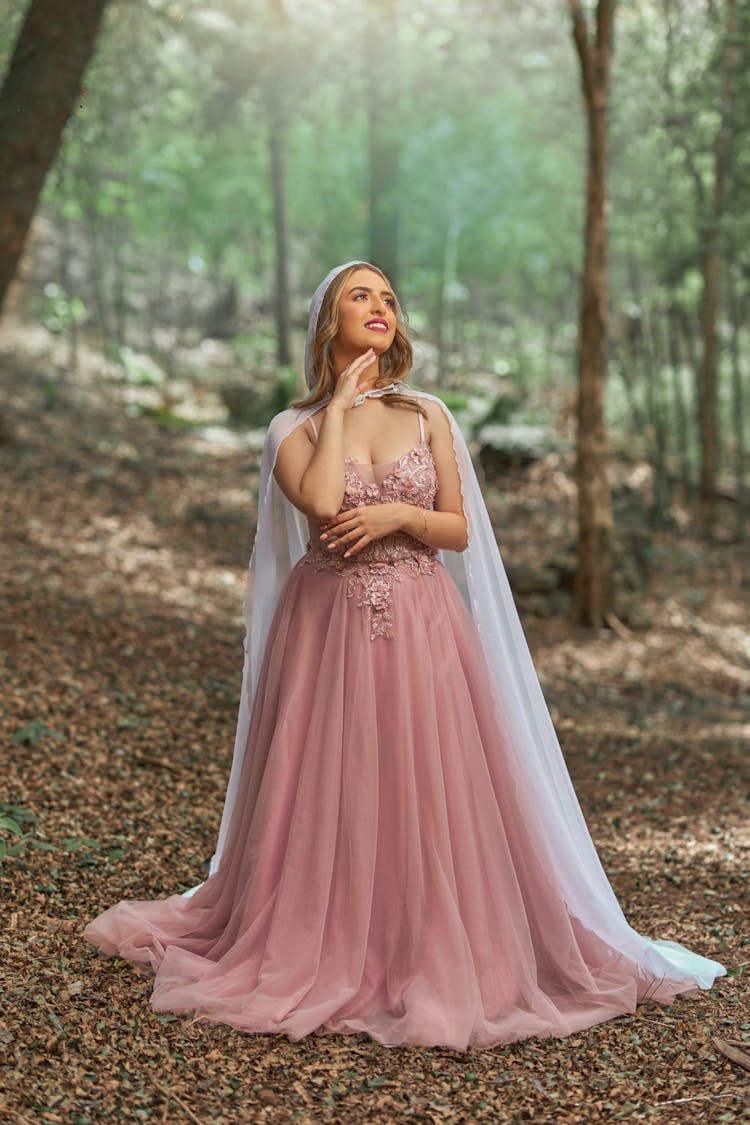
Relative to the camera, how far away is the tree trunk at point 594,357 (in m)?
9.09

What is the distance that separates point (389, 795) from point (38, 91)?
4.37 m

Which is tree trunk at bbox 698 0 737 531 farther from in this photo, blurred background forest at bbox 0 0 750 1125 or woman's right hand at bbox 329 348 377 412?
woman's right hand at bbox 329 348 377 412

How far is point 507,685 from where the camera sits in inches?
142

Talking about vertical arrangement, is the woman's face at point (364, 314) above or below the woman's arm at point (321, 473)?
above

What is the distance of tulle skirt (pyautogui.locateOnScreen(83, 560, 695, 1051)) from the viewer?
10.5 feet

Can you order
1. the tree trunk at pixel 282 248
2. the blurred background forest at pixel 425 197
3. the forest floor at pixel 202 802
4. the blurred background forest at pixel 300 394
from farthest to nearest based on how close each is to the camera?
the tree trunk at pixel 282 248 < the blurred background forest at pixel 425 197 < the blurred background forest at pixel 300 394 < the forest floor at pixel 202 802

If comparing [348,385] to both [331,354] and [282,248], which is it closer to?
[331,354]

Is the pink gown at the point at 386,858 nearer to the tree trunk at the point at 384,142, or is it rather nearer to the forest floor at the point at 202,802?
the forest floor at the point at 202,802

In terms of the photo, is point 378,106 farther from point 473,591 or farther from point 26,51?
point 473,591

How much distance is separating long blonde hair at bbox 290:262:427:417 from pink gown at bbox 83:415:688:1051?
17 cm

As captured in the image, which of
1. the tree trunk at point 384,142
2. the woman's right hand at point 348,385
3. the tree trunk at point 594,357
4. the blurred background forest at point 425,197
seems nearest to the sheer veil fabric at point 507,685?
the woman's right hand at point 348,385

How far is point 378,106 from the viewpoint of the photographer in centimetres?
1830

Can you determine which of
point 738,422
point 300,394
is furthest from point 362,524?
point 300,394

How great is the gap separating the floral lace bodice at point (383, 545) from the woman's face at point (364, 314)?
1.14 ft
